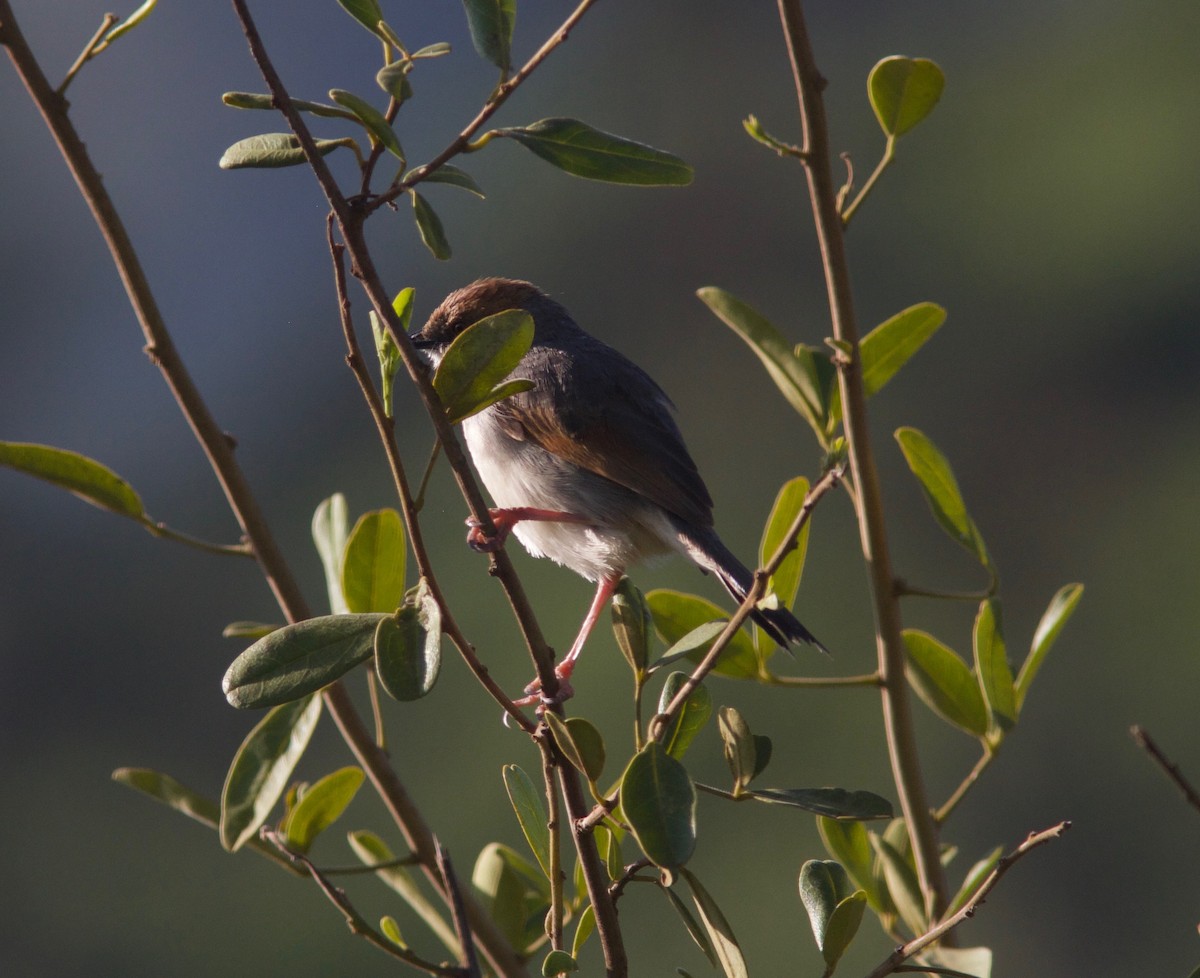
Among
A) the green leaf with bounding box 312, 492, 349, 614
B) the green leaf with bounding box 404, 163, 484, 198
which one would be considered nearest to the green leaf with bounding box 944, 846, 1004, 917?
the green leaf with bounding box 312, 492, 349, 614

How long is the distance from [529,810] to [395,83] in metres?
1.00

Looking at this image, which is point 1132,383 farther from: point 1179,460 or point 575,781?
point 575,781

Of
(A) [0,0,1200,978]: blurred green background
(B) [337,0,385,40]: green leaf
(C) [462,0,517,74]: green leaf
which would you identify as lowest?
(A) [0,0,1200,978]: blurred green background

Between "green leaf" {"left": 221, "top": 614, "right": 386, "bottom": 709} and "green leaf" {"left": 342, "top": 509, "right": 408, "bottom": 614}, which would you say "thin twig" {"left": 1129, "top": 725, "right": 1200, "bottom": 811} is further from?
Answer: "green leaf" {"left": 342, "top": 509, "right": 408, "bottom": 614}

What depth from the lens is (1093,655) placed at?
1800cm

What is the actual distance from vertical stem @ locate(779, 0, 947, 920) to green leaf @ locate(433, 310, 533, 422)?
466mm

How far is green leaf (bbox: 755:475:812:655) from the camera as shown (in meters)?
2.11

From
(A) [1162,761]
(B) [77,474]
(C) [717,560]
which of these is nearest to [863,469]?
(A) [1162,761]

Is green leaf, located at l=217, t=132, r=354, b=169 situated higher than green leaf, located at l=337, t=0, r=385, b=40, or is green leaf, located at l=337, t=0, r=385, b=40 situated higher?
green leaf, located at l=337, t=0, r=385, b=40

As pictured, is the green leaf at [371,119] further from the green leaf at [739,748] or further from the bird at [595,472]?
the bird at [595,472]

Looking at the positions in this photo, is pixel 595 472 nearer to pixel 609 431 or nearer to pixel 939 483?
pixel 609 431

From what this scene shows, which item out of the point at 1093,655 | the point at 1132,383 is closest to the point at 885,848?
the point at 1093,655

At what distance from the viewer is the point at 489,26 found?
1.80m

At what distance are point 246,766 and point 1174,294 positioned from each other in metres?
25.1
